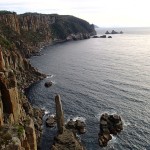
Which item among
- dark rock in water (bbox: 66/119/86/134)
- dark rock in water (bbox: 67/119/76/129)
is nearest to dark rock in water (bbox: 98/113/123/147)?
dark rock in water (bbox: 66/119/86/134)

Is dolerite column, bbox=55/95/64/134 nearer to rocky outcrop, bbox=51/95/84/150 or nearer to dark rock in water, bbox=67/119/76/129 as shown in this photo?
rocky outcrop, bbox=51/95/84/150

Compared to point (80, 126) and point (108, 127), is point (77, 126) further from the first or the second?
point (108, 127)

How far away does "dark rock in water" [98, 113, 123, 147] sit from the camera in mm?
80938

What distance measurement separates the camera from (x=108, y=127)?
286 ft

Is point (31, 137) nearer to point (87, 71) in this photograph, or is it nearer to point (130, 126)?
point (130, 126)

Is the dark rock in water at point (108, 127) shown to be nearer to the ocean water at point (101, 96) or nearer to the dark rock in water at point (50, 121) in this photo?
the ocean water at point (101, 96)

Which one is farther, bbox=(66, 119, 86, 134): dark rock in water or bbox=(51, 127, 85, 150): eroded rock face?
bbox=(66, 119, 86, 134): dark rock in water

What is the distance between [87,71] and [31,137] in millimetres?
111455

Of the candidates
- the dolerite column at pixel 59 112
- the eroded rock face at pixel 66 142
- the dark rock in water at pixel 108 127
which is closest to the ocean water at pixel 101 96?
the dark rock in water at pixel 108 127

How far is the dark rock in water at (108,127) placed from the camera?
8094 centimetres

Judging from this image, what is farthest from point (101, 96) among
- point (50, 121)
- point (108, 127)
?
point (50, 121)

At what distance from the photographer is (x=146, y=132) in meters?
85.4

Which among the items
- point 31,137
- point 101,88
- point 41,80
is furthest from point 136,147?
point 41,80

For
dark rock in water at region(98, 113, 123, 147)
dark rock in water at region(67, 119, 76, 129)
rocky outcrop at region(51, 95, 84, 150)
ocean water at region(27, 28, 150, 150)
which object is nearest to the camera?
rocky outcrop at region(51, 95, 84, 150)
